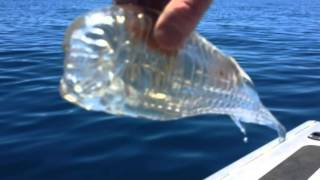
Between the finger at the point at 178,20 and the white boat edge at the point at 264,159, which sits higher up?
the finger at the point at 178,20

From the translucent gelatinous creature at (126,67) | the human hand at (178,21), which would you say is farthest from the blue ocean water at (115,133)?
the human hand at (178,21)

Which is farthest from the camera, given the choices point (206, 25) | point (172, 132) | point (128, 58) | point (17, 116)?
point (206, 25)

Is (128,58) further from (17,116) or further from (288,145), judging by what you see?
(17,116)

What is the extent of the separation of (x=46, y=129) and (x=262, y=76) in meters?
4.13

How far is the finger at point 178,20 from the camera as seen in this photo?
1062mm

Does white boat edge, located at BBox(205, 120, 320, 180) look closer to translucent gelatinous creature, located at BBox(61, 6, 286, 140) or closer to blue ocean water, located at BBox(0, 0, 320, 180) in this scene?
blue ocean water, located at BBox(0, 0, 320, 180)

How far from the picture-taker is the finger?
106 cm

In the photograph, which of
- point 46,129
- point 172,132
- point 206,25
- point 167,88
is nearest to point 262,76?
point 172,132

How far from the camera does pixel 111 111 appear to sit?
1.31 meters

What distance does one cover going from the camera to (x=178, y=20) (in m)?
1.06

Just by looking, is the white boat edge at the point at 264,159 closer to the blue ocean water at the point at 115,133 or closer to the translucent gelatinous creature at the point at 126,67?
the blue ocean water at the point at 115,133

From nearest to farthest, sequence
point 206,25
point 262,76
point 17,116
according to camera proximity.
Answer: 1. point 17,116
2. point 262,76
3. point 206,25

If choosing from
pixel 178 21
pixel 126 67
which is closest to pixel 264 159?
pixel 126 67

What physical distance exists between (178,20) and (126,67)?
26 cm
